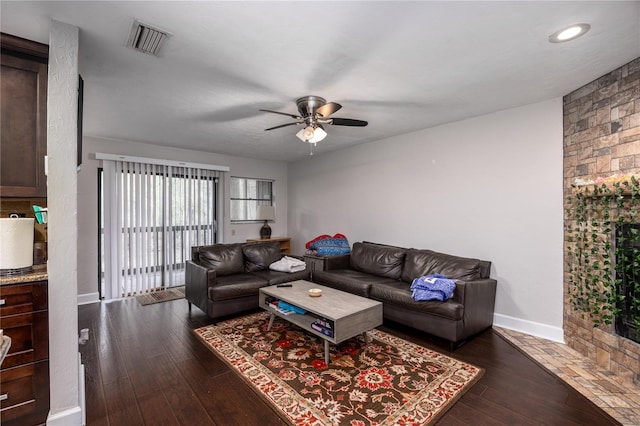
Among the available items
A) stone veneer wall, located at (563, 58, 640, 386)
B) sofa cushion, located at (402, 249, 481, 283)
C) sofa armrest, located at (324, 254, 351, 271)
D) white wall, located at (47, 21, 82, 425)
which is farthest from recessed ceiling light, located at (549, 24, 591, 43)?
sofa armrest, located at (324, 254, 351, 271)

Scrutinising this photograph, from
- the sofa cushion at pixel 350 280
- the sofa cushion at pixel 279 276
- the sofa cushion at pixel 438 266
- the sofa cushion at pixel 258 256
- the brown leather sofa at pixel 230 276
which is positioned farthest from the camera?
the sofa cushion at pixel 258 256

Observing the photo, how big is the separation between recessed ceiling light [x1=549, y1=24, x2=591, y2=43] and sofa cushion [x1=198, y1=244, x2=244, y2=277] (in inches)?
160

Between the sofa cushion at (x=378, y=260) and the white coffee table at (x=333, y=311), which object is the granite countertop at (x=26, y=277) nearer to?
the white coffee table at (x=333, y=311)

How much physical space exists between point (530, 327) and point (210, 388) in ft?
11.0

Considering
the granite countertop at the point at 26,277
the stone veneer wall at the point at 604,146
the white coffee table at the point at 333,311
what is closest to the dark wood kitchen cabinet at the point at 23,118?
the granite countertop at the point at 26,277

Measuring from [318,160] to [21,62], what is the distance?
15.0ft

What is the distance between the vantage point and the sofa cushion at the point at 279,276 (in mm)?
3920

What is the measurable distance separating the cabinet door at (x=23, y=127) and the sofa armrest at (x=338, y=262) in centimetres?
332

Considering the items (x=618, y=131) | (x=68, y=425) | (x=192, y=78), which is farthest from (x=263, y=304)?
(x=618, y=131)

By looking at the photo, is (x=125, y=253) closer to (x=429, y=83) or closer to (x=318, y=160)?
(x=318, y=160)

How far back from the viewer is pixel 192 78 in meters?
2.56

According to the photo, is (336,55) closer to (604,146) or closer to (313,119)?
(313,119)

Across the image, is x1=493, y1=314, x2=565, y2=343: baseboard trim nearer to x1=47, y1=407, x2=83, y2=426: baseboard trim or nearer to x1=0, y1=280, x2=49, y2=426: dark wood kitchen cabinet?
x1=47, y1=407, x2=83, y2=426: baseboard trim

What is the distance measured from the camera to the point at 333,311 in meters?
2.65
